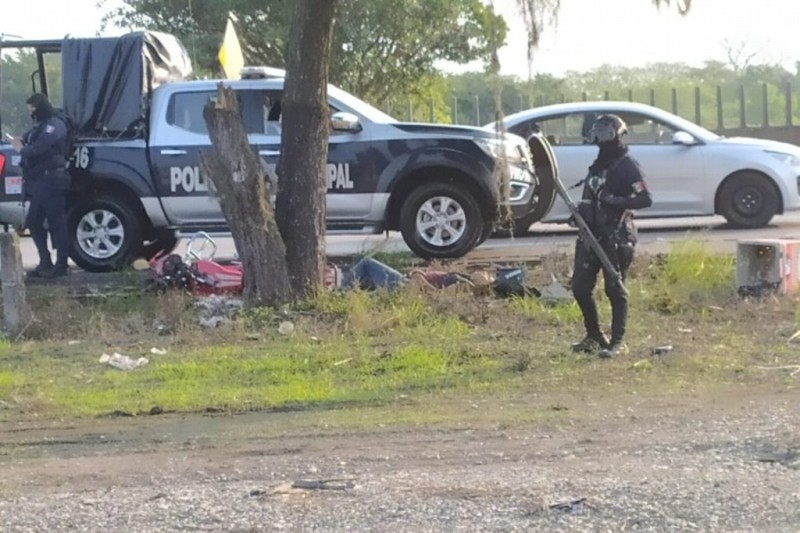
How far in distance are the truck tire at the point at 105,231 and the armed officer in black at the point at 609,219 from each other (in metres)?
5.95

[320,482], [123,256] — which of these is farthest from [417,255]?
[320,482]

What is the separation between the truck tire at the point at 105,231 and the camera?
1302 centimetres

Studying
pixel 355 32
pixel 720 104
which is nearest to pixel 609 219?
pixel 355 32

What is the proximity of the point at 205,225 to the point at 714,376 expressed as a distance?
21.9 ft

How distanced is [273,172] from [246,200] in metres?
2.13

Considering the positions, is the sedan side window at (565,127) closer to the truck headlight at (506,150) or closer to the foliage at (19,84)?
the truck headlight at (506,150)

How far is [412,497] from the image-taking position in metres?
5.31

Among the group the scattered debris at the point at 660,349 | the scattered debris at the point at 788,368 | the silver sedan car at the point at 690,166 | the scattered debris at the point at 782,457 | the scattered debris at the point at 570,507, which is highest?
the silver sedan car at the point at 690,166

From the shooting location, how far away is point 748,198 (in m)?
15.5

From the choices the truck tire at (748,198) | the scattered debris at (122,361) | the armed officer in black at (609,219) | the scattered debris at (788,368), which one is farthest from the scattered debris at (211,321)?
the truck tire at (748,198)

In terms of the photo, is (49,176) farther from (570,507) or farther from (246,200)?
(570,507)

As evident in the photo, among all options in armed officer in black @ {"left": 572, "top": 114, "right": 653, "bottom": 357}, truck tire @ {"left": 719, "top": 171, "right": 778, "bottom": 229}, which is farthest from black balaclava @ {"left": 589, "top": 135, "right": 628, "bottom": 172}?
truck tire @ {"left": 719, "top": 171, "right": 778, "bottom": 229}

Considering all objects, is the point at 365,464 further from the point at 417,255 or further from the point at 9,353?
the point at 417,255

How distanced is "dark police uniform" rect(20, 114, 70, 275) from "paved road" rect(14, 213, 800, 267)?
2.14 m
